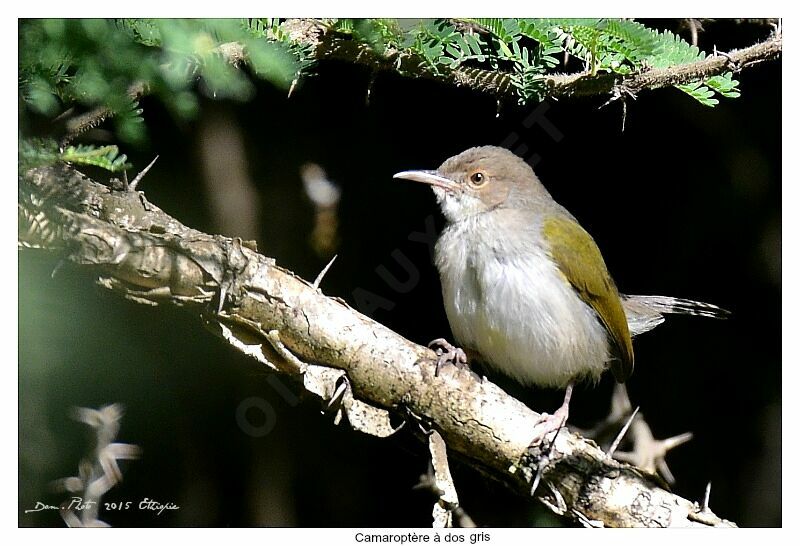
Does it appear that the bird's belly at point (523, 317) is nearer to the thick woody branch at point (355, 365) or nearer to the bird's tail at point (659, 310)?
the thick woody branch at point (355, 365)

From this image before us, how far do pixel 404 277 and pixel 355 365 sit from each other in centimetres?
183

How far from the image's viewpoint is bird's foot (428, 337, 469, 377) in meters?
3.32

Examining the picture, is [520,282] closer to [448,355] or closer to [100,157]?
[448,355]

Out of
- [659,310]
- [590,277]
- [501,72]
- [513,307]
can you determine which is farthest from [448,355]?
[659,310]

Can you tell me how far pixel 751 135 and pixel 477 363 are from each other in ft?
6.33

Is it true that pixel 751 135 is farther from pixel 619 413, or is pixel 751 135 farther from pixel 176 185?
pixel 176 185

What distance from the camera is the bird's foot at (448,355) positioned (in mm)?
3320

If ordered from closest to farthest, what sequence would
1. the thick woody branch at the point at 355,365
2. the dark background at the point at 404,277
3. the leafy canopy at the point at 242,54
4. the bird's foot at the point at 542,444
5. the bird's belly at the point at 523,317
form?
the leafy canopy at the point at 242,54 → the thick woody branch at the point at 355,365 → the bird's foot at the point at 542,444 → the bird's belly at the point at 523,317 → the dark background at the point at 404,277

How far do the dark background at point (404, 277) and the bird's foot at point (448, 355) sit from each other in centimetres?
49

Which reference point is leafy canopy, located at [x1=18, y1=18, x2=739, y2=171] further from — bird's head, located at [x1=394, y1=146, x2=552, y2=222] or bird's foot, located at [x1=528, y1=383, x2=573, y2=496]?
bird's foot, located at [x1=528, y1=383, x2=573, y2=496]

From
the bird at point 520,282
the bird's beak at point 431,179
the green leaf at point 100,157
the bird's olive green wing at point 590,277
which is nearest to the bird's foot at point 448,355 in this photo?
the bird at point 520,282

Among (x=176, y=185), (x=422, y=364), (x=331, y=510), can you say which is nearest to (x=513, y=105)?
(x=422, y=364)

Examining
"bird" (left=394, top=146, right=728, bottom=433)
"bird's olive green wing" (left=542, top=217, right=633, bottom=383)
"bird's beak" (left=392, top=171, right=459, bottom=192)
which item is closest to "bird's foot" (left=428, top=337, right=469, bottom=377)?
"bird" (left=394, top=146, right=728, bottom=433)

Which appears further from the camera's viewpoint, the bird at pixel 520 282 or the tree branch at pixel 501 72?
the bird at pixel 520 282
